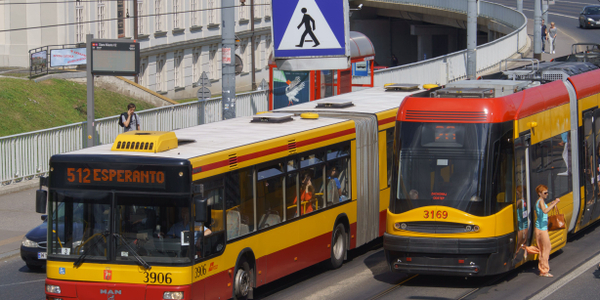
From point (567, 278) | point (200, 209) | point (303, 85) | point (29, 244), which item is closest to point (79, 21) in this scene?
point (303, 85)

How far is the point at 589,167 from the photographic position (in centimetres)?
1445

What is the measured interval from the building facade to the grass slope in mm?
3930

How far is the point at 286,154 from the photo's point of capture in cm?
1141

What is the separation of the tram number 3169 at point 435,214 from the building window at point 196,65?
38.2 m

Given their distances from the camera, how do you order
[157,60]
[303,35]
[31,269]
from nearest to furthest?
[31,269] < [303,35] < [157,60]

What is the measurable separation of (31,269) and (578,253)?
9127 mm

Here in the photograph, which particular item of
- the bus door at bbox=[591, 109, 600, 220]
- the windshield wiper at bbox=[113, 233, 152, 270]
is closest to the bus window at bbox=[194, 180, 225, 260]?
the windshield wiper at bbox=[113, 233, 152, 270]

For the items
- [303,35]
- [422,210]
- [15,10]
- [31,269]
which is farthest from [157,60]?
[422,210]

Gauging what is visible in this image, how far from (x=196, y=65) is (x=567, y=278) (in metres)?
38.8

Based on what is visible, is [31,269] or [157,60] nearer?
[31,269]

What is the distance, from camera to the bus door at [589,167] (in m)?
14.2

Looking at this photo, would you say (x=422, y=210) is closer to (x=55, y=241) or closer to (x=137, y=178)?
(x=137, y=178)

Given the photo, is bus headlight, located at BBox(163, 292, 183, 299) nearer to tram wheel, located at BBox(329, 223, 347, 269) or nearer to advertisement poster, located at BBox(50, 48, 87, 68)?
tram wheel, located at BBox(329, 223, 347, 269)

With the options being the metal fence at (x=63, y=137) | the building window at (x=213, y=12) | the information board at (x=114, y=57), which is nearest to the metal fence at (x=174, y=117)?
the metal fence at (x=63, y=137)
